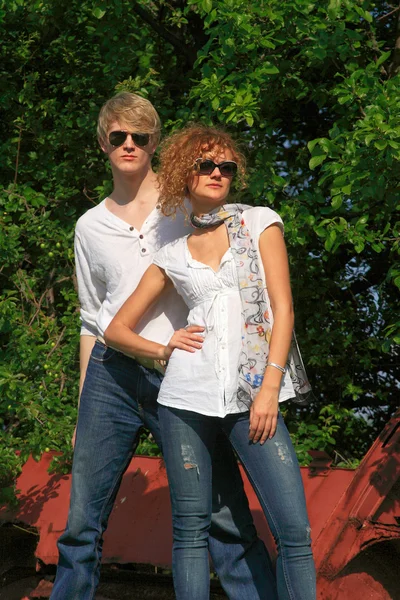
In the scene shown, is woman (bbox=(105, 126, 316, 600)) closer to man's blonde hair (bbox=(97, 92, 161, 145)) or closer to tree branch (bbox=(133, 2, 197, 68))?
man's blonde hair (bbox=(97, 92, 161, 145))

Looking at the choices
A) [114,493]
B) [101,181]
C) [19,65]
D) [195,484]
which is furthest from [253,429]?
[19,65]

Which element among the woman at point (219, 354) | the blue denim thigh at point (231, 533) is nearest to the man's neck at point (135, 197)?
the woman at point (219, 354)

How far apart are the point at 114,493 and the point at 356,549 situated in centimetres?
Answer: 92

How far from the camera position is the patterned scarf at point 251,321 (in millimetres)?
2840

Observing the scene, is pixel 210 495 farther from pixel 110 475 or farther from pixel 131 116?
pixel 131 116

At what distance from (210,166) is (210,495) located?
1073mm

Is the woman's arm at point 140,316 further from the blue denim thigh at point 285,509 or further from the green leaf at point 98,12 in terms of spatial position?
the green leaf at point 98,12

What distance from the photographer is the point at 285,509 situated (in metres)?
2.74

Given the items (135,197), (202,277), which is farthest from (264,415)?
(135,197)

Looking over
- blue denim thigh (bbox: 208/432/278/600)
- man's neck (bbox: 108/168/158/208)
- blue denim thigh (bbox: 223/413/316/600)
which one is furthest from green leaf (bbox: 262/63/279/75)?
blue denim thigh (bbox: 223/413/316/600)

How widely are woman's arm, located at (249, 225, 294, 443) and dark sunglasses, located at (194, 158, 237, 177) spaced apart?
0.25 m

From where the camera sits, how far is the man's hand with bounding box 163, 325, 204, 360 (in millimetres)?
2947

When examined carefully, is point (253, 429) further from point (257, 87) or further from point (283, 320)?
point (257, 87)

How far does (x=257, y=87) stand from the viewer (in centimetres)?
432
